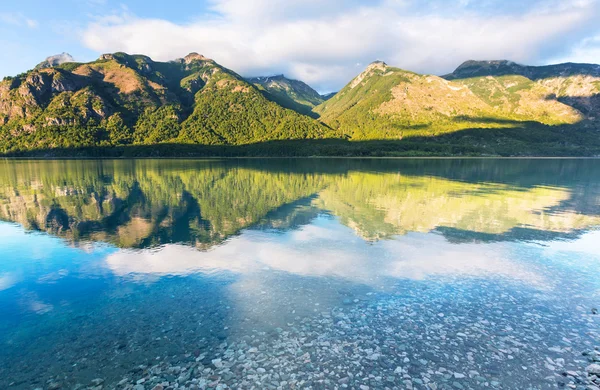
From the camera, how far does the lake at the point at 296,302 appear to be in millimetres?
11039

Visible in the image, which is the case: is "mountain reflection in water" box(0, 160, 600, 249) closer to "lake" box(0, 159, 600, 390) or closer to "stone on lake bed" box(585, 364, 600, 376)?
"lake" box(0, 159, 600, 390)

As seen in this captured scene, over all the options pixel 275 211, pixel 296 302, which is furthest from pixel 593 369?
pixel 275 211

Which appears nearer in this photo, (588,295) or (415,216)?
(588,295)

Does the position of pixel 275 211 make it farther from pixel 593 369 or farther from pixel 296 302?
pixel 593 369

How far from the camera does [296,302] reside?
16.2m

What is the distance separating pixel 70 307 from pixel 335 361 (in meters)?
14.1

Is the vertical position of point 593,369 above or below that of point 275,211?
above

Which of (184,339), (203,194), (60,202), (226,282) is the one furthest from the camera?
(203,194)

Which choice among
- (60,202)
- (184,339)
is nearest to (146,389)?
(184,339)

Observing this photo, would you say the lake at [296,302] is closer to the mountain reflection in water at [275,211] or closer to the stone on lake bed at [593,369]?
the stone on lake bed at [593,369]

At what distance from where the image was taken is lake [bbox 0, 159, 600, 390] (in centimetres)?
1104

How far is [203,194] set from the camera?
51.3 metres

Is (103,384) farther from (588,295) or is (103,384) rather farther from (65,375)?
(588,295)

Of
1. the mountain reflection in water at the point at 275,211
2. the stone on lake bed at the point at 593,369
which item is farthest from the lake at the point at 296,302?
the mountain reflection in water at the point at 275,211
